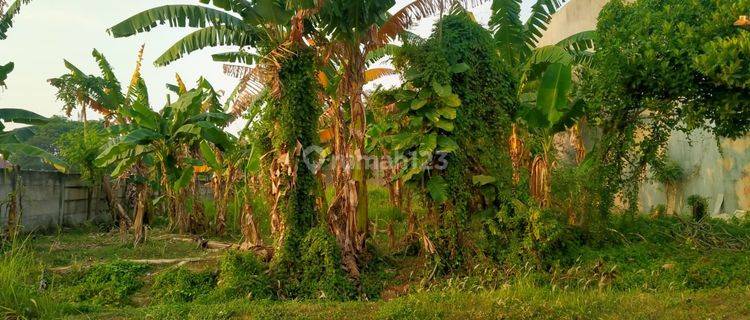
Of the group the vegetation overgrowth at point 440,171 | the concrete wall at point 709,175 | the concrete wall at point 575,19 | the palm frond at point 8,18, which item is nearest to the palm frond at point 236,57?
the vegetation overgrowth at point 440,171

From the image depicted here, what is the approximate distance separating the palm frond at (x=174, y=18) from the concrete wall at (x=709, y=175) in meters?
7.42

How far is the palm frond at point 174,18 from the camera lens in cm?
681

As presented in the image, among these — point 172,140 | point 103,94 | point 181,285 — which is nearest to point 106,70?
point 103,94

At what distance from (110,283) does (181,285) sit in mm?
896

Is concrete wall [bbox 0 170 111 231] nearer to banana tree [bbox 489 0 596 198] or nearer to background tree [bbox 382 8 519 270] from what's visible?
background tree [bbox 382 8 519 270]

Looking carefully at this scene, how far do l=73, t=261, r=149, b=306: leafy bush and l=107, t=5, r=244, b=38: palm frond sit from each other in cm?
276

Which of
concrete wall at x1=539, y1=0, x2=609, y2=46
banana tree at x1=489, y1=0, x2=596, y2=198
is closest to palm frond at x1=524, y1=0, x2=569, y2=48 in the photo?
banana tree at x1=489, y1=0, x2=596, y2=198

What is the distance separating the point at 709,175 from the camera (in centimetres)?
1091

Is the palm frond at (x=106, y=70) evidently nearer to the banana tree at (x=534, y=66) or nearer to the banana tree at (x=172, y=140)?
the banana tree at (x=172, y=140)

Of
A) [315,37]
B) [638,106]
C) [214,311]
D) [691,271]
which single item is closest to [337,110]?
[315,37]

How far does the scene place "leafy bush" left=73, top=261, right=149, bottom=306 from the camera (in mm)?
6320

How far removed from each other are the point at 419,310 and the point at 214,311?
5.85 ft

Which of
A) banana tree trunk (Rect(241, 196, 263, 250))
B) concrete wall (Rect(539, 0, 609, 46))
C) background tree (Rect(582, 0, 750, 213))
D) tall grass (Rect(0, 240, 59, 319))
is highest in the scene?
concrete wall (Rect(539, 0, 609, 46))

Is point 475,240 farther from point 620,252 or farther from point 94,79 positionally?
point 94,79
